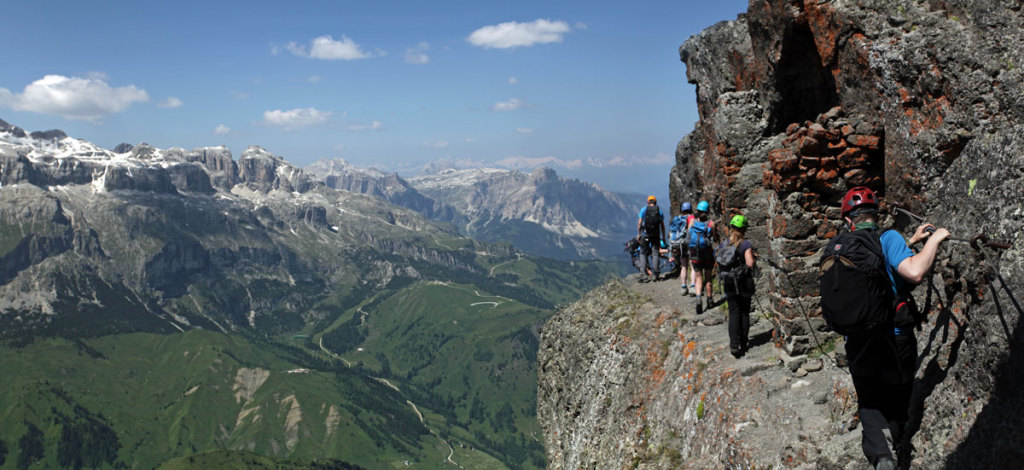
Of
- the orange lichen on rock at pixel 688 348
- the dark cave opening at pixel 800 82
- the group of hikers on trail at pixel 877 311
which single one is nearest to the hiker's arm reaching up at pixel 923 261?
the group of hikers on trail at pixel 877 311

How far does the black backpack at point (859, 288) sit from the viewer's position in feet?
32.4

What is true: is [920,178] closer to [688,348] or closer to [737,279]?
[737,279]

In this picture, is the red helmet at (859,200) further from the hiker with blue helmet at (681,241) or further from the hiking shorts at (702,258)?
the hiker with blue helmet at (681,241)

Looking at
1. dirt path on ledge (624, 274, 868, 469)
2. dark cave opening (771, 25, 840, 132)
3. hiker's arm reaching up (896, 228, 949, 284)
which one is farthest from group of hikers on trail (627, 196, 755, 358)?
hiker's arm reaching up (896, 228, 949, 284)

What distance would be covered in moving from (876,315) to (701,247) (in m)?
13.8

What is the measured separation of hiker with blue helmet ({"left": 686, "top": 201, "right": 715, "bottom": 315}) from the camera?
23.3 metres

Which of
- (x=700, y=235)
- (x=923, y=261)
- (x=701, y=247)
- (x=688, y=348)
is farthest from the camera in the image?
(x=701, y=247)

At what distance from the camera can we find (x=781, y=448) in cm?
1357

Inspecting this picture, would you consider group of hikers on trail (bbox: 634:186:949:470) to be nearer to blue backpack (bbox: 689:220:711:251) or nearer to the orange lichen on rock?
the orange lichen on rock

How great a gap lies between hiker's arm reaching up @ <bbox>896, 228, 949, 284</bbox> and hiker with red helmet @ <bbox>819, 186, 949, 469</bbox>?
32 millimetres

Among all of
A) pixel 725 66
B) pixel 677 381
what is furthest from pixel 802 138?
pixel 725 66

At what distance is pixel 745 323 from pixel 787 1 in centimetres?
1050

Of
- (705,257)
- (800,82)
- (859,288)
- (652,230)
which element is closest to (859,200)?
(859,288)

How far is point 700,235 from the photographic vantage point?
2328 cm
